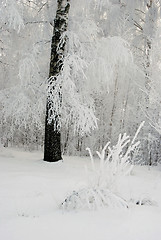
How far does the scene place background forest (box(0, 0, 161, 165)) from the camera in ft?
22.7

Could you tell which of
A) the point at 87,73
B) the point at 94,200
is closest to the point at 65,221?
the point at 94,200

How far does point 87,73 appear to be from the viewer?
741cm

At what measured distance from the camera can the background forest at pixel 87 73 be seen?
691cm

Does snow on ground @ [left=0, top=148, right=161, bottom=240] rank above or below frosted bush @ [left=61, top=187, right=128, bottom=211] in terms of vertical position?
below

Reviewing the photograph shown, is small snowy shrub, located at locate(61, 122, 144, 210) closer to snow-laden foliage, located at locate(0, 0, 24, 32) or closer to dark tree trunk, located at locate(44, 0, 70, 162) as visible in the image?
snow-laden foliage, located at locate(0, 0, 24, 32)

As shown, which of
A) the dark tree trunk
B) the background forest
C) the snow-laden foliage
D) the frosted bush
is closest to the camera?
the frosted bush

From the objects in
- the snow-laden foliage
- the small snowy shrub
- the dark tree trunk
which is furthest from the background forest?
the small snowy shrub

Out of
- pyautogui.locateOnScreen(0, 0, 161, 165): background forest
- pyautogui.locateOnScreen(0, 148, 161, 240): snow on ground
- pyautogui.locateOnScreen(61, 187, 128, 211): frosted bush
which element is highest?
pyautogui.locateOnScreen(0, 0, 161, 165): background forest

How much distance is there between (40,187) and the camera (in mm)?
4012

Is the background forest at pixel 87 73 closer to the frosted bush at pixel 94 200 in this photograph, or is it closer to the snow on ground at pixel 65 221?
the snow on ground at pixel 65 221

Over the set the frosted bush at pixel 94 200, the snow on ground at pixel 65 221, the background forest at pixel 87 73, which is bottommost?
the snow on ground at pixel 65 221

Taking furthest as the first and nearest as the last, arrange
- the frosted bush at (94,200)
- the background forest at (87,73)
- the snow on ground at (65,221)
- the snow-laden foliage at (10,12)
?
the background forest at (87,73) < the snow-laden foliage at (10,12) < the frosted bush at (94,200) < the snow on ground at (65,221)

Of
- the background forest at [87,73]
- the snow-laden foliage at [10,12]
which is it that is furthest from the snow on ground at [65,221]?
the snow-laden foliage at [10,12]

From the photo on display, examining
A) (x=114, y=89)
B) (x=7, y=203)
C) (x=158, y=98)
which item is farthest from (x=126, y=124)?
(x=7, y=203)
